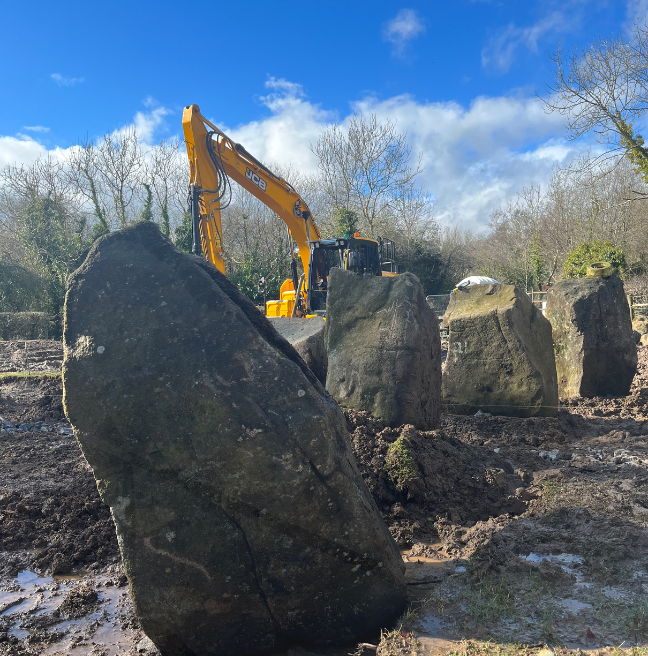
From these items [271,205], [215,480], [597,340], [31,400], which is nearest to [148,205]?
[271,205]

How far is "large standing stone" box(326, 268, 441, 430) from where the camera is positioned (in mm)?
4844

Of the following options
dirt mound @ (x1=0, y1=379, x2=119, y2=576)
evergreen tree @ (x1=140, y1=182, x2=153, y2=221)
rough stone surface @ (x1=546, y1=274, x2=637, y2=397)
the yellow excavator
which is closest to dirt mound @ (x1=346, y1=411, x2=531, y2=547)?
dirt mound @ (x1=0, y1=379, x2=119, y2=576)

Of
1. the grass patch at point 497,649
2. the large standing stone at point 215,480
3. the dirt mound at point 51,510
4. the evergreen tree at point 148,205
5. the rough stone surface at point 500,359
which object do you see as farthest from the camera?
the evergreen tree at point 148,205

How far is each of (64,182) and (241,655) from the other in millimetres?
25871

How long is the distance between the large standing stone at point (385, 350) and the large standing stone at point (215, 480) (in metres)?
2.54

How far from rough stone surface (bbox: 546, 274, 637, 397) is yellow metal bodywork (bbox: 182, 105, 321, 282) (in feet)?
19.9

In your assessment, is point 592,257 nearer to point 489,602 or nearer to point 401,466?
point 401,466

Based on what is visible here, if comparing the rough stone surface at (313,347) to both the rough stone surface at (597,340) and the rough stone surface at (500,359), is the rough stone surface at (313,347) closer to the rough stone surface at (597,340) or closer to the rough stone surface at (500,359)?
the rough stone surface at (500,359)

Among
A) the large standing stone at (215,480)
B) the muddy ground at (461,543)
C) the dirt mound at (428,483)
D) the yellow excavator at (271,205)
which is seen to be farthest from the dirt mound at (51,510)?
the yellow excavator at (271,205)

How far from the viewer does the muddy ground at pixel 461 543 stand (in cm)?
224

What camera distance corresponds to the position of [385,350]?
496cm

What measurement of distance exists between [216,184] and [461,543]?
9441 mm

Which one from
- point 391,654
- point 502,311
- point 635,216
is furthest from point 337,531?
point 635,216

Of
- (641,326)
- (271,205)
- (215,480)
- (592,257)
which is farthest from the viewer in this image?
(592,257)
